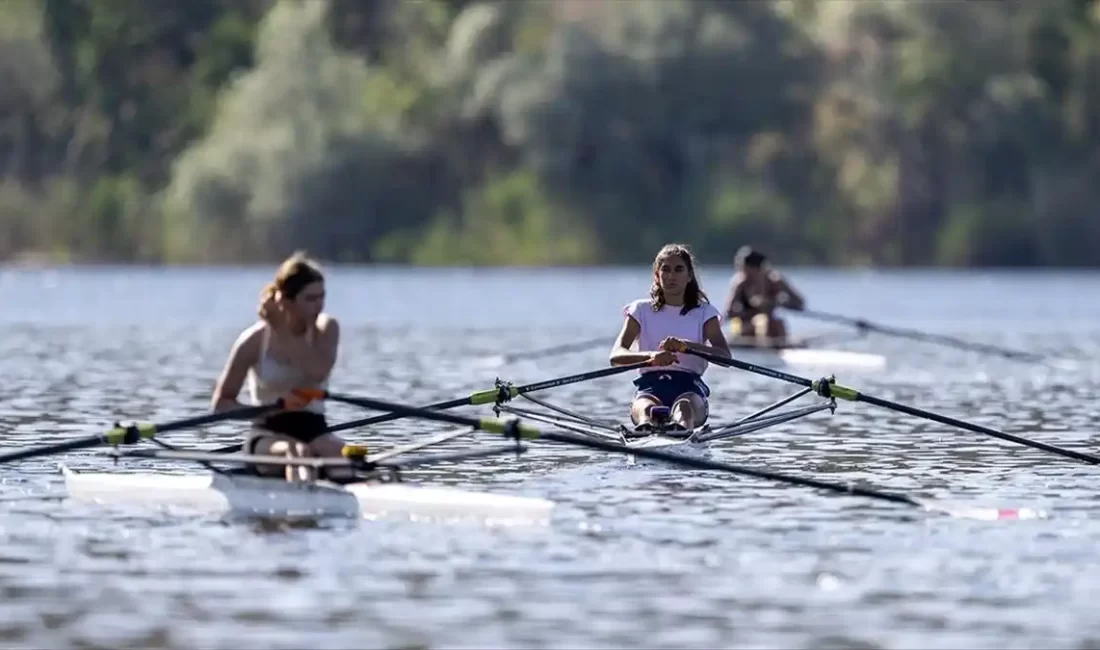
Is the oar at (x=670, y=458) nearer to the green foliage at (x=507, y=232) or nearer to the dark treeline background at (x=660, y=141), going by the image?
the dark treeline background at (x=660, y=141)

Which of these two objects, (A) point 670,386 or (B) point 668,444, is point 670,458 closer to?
(B) point 668,444

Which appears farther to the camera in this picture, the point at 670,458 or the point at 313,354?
the point at 670,458

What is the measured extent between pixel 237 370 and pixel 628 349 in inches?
164

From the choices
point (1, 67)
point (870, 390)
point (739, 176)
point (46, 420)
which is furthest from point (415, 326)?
point (1, 67)

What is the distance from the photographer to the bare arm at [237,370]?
1419cm

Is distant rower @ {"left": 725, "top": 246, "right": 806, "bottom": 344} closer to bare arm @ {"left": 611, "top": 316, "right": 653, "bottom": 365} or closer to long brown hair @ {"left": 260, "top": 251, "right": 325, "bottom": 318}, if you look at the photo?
bare arm @ {"left": 611, "top": 316, "right": 653, "bottom": 365}

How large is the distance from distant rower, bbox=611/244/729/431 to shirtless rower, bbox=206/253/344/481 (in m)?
3.51

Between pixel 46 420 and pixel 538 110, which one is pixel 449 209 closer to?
pixel 538 110

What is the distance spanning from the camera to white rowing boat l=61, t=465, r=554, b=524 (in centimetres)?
1409

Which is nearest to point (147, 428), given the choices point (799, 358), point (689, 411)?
point (689, 411)

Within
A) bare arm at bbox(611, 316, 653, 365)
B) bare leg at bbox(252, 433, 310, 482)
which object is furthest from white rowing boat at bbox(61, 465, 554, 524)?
bare arm at bbox(611, 316, 653, 365)

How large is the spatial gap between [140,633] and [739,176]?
64739mm

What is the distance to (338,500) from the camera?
14.2 metres

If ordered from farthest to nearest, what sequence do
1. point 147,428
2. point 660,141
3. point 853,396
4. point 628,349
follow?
1. point 660,141
2. point 628,349
3. point 853,396
4. point 147,428
